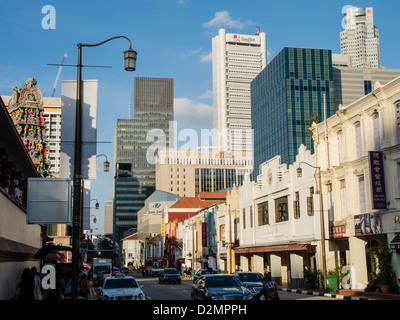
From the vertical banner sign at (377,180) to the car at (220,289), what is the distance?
1346 centimetres

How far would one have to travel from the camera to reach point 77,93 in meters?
13.8

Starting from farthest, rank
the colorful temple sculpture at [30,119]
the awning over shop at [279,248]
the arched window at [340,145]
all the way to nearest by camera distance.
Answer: the awning over shop at [279,248]
the arched window at [340,145]
the colorful temple sculpture at [30,119]

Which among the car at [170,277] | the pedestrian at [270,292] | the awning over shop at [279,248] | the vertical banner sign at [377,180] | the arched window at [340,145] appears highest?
the arched window at [340,145]

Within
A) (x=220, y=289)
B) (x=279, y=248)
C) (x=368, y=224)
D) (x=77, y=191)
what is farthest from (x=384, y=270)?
(x=77, y=191)

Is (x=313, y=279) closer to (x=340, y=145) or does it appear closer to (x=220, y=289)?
(x=340, y=145)

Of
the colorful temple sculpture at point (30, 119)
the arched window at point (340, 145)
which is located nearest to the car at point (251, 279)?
the arched window at point (340, 145)

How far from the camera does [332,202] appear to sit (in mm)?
36906

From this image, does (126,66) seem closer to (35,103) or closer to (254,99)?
(35,103)

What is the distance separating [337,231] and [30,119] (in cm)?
2299

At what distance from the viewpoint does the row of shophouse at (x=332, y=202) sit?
30.7 meters

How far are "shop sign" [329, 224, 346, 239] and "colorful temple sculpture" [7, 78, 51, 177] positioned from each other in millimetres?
21140

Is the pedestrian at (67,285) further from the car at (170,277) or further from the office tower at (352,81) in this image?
the office tower at (352,81)
